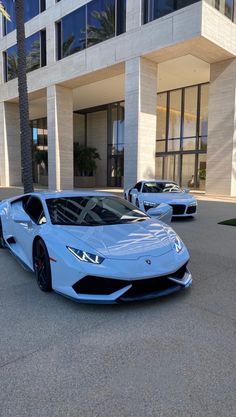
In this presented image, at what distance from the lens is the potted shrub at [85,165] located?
28.8 meters

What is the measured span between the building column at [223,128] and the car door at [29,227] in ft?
45.8

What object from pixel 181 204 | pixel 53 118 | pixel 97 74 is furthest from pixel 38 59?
pixel 181 204

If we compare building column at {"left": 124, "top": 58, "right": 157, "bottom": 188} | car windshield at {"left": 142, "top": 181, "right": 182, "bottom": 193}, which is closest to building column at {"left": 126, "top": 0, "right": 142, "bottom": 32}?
building column at {"left": 124, "top": 58, "right": 157, "bottom": 188}

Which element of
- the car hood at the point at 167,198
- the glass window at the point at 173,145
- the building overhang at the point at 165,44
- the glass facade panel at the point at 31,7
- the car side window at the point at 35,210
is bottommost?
the car hood at the point at 167,198

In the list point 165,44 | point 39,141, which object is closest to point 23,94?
point 165,44

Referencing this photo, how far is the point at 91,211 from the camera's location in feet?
16.0

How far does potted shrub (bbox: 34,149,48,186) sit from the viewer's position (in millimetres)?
30641

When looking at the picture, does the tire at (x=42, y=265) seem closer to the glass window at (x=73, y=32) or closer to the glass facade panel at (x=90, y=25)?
the glass facade panel at (x=90, y=25)

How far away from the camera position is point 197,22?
14.4 metres

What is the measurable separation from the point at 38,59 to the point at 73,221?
22.7 m

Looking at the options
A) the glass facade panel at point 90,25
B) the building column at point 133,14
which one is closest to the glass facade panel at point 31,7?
the glass facade panel at point 90,25

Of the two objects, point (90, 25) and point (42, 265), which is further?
point (90, 25)

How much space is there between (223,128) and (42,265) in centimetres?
1536

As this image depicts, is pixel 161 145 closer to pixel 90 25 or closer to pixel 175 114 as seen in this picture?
pixel 175 114
